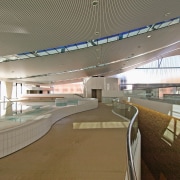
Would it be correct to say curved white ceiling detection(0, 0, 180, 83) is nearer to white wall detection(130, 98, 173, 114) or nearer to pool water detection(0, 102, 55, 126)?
pool water detection(0, 102, 55, 126)

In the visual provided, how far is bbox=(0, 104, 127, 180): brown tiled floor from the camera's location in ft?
10.1

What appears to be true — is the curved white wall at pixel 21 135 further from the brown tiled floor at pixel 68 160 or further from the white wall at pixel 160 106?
the white wall at pixel 160 106

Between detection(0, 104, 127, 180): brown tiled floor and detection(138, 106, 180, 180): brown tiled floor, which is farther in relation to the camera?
detection(138, 106, 180, 180): brown tiled floor

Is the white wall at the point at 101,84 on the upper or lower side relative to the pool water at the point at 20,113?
upper

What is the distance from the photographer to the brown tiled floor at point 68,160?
10.1 feet

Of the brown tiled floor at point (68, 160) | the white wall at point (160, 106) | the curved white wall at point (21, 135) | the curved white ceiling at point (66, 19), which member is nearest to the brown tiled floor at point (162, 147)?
the white wall at point (160, 106)

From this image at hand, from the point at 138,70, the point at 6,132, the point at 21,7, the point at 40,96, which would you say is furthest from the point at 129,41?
the point at 138,70

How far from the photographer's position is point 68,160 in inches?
147

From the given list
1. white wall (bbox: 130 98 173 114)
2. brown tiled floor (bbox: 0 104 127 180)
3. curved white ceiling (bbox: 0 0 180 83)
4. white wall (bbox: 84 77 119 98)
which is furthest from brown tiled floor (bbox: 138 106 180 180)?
white wall (bbox: 84 77 119 98)

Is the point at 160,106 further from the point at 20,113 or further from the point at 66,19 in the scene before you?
the point at 20,113

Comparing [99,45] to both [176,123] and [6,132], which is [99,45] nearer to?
[176,123]

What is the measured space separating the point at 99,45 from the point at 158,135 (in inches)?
275

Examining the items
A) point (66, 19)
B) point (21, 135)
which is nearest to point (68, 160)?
point (21, 135)

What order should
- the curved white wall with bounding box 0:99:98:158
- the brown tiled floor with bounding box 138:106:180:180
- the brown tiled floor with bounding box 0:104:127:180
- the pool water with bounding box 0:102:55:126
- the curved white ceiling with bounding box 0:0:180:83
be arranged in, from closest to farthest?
1. the brown tiled floor with bounding box 0:104:127:180
2. the curved white wall with bounding box 0:99:98:158
3. the pool water with bounding box 0:102:55:126
4. the curved white ceiling with bounding box 0:0:180:83
5. the brown tiled floor with bounding box 138:106:180:180
